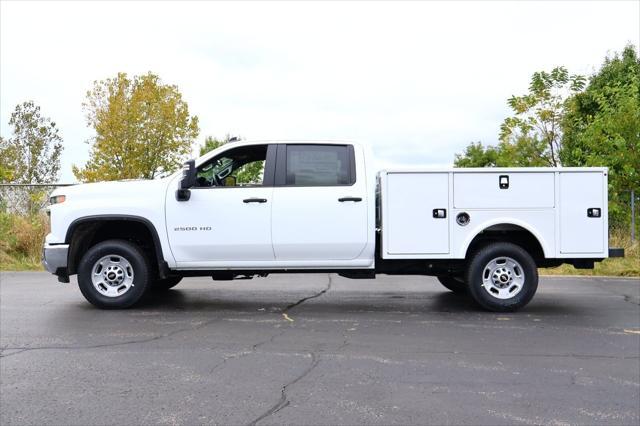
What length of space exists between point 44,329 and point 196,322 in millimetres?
1603

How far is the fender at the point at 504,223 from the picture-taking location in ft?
24.8

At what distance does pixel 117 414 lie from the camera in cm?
407

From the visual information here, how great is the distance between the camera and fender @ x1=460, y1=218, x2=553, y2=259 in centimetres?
756

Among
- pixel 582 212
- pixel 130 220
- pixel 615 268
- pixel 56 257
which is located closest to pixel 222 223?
pixel 130 220

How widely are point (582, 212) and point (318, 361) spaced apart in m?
4.09

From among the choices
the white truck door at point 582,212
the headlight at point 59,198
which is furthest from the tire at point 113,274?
the white truck door at point 582,212

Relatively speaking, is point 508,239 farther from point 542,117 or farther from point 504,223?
point 542,117

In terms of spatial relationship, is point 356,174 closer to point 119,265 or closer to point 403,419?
point 119,265

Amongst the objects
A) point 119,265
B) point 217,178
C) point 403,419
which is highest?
point 217,178

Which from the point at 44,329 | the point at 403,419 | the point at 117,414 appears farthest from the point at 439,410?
the point at 44,329

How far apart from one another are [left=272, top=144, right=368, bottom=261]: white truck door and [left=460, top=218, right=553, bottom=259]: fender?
1235 millimetres

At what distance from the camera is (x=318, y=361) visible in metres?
5.39

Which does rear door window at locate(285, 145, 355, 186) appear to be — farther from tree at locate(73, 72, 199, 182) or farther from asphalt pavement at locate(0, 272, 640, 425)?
tree at locate(73, 72, 199, 182)

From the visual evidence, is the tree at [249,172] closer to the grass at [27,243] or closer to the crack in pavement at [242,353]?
the crack in pavement at [242,353]
